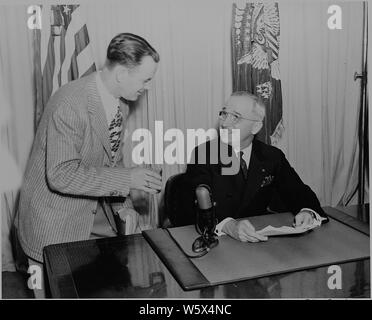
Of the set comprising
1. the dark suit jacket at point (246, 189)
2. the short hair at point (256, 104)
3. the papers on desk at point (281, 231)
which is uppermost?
the short hair at point (256, 104)

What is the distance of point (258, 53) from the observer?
1.96 m

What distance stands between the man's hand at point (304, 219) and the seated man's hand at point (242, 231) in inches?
7.4

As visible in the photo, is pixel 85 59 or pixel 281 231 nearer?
pixel 281 231

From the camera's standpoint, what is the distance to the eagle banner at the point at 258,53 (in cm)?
193

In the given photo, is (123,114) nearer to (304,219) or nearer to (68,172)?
(68,172)

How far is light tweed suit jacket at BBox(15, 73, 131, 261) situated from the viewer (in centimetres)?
177

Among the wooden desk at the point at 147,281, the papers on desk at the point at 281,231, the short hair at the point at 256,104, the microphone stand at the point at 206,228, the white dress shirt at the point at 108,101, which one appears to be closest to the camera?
the wooden desk at the point at 147,281

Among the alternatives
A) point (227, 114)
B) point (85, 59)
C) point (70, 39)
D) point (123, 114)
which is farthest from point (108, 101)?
point (227, 114)

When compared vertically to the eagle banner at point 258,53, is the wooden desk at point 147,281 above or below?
below

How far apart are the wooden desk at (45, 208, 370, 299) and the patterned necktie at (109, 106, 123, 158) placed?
515 mm

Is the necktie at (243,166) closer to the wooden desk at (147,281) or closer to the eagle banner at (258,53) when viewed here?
the eagle banner at (258,53)

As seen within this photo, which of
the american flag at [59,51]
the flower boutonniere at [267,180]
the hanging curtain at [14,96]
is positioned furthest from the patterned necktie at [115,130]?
the flower boutonniere at [267,180]

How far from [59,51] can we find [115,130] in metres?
0.41
